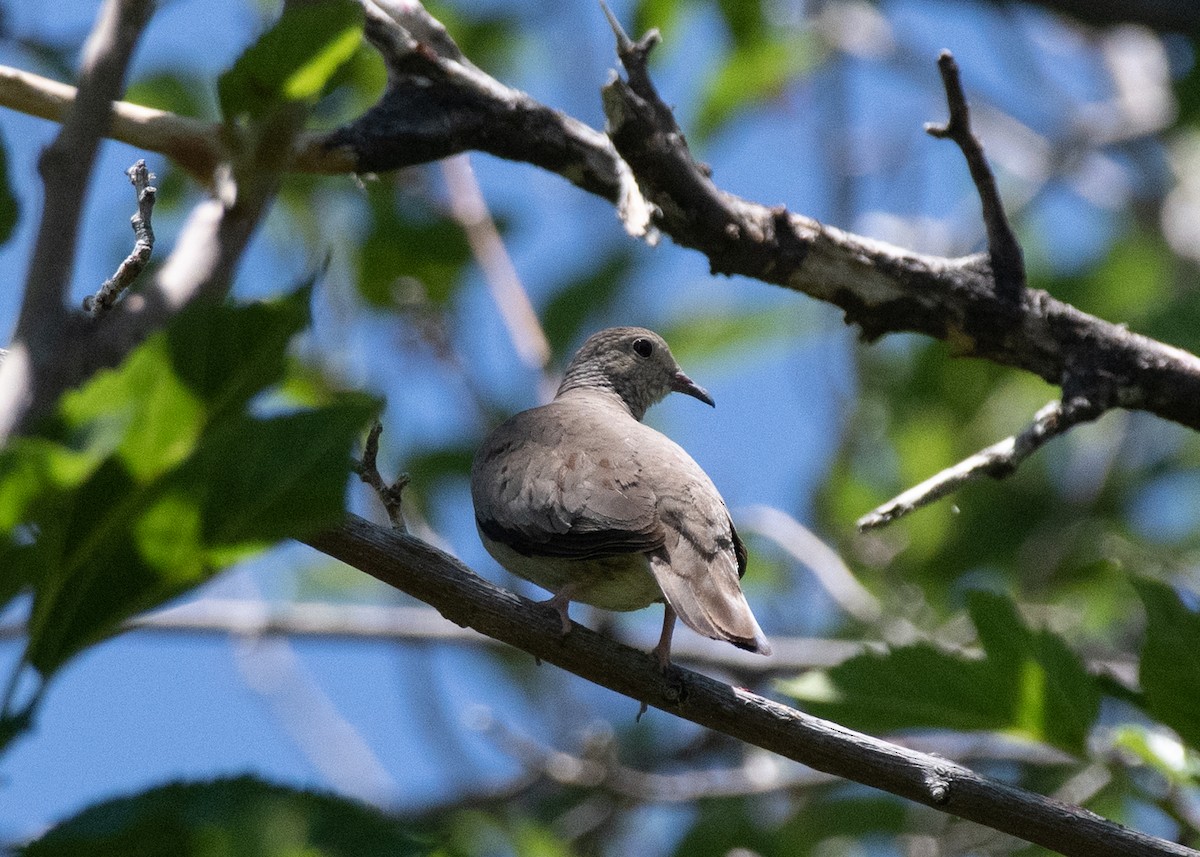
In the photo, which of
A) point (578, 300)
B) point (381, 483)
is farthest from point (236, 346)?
point (578, 300)

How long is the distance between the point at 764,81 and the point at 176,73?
293 cm

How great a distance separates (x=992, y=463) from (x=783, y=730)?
3.87 ft

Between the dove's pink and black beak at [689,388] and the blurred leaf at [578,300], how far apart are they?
0.53 meters

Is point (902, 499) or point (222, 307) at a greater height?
point (902, 499)

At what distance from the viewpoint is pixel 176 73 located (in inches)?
266

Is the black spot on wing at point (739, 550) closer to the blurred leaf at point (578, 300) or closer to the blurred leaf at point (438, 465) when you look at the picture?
the blurred leaf at point (578, 300)

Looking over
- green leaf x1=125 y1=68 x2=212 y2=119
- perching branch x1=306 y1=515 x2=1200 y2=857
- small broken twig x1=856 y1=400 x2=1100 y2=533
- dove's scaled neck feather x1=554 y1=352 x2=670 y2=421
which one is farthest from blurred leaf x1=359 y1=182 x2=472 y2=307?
perching branch x1=306 y1=515 x2=1200 y2=857

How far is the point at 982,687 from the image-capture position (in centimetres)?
351

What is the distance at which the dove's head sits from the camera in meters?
6.43

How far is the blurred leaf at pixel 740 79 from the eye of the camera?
645 centimetres

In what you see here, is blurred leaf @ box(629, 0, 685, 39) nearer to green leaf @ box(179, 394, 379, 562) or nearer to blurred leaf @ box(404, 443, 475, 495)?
blurred leaf @ box(404, 443, 475, 495)

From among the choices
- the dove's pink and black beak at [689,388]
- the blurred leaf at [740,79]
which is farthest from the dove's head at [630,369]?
the blurred leaf at [740,79]

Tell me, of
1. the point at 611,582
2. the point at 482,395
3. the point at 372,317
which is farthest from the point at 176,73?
the point at 611,582

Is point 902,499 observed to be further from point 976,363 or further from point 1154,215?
point 1154,215
